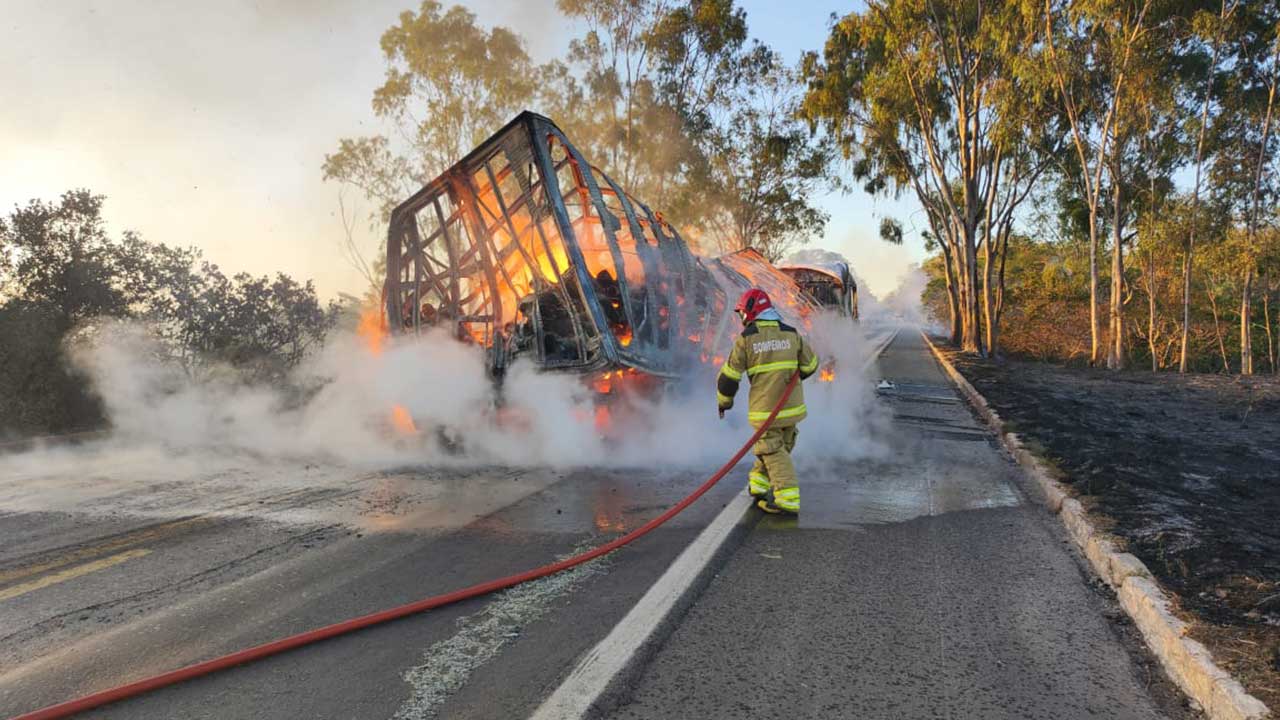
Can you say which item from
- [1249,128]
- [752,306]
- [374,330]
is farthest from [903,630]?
[1249,128]

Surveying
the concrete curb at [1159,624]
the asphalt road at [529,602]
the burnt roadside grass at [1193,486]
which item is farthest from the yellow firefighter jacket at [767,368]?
the burnt roadside grass at [1193,486]

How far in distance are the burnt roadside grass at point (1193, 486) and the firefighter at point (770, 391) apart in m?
2.13

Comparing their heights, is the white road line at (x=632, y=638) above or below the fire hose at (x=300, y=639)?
below

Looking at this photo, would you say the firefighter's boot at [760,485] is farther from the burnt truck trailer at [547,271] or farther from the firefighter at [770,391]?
the burnt truck trailer at [547,271]

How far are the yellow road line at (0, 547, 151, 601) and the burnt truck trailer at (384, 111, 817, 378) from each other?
3.94 meters

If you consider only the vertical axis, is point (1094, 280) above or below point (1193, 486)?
above

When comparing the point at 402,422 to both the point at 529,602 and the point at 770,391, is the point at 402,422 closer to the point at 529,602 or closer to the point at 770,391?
the point at 770,391

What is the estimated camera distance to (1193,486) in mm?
6402

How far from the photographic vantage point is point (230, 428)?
10.0m

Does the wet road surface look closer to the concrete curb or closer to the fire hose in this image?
the concrete curb

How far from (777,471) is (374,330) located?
5670 millimetres

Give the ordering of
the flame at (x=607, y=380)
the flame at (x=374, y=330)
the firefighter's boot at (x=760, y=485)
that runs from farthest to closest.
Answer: the flame at (x=374, y=330) → the flame at (x=607, y=380) → the firefighter's boot at (x=760, y=485)

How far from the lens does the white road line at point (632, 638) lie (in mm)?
2691

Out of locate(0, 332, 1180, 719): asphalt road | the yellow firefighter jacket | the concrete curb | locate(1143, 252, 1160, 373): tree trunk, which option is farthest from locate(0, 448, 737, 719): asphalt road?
locate(1143, 252, 1160, 373): tree trunk
